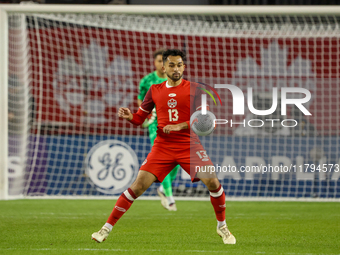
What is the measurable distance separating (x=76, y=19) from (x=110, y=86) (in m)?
1.48

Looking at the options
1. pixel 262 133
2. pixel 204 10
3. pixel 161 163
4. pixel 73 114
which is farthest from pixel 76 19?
pixel 161 163

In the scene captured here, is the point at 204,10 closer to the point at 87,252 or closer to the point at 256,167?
the point at 256,167

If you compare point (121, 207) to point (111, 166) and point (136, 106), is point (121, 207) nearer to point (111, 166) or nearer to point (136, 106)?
point (111, 166)

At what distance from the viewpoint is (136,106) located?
34.1 ft

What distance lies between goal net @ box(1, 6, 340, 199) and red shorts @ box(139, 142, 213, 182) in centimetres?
472

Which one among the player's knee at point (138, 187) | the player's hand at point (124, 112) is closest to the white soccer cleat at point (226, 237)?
the player's knee at point (138, 187)

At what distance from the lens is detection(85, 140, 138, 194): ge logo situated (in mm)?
9219

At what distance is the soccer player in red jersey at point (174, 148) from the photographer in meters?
4.47

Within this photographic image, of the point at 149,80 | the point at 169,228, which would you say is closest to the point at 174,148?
the point at 169,228

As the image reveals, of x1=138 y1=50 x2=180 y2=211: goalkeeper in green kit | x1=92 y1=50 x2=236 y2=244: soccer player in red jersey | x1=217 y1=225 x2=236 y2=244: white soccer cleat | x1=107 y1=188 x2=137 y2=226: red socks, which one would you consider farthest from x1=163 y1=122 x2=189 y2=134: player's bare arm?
x1=138 y1=50 x2=180 y2=211: goalkeeper in green kit

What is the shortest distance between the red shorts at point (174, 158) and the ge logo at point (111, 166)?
4684mm

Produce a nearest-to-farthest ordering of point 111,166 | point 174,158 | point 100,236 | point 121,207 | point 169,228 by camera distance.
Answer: point 100,236, point 121,207, point 174,158, point 169,228, point 111,166

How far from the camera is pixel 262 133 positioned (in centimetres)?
961

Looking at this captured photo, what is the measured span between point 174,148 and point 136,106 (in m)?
5.88
